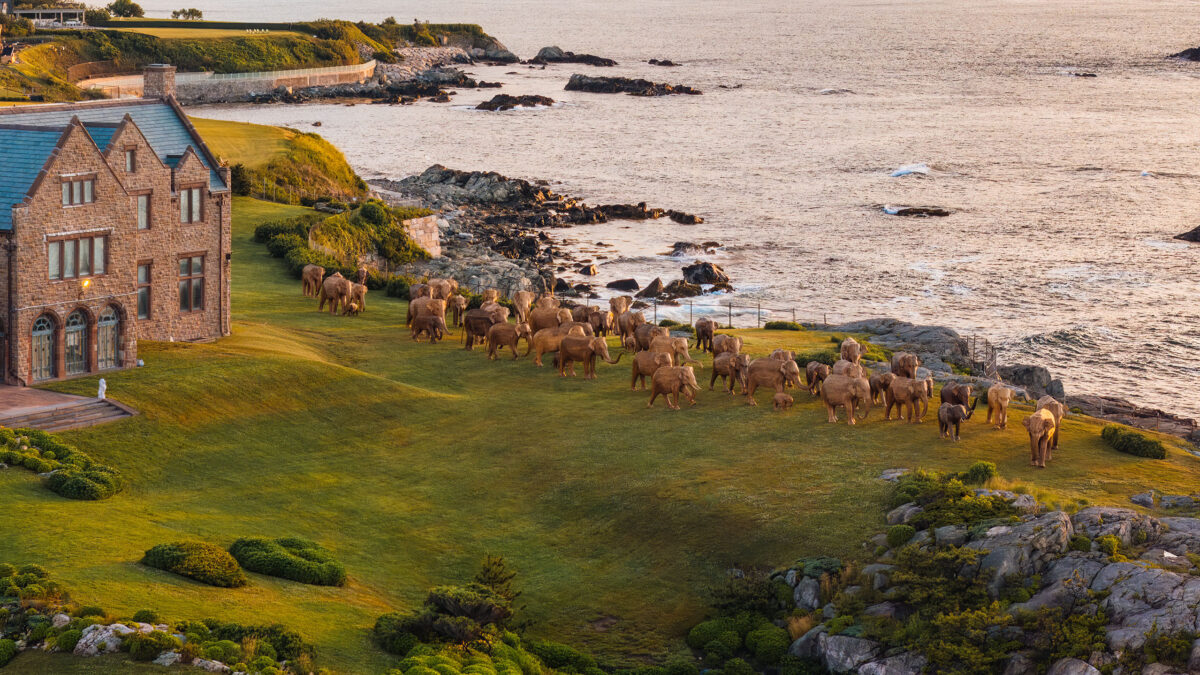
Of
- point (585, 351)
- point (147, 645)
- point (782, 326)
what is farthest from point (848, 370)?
point (147, 645)

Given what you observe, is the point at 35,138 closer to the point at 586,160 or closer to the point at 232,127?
Answer: the point at 232,127

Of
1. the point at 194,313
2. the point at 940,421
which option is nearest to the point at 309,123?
the point at 194,313

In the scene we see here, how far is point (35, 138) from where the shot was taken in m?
52.8

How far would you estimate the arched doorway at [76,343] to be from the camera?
52.5m

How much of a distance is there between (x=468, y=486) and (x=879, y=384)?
56.0 ft

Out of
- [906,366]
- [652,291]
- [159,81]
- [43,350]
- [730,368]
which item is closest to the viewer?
[43,350]

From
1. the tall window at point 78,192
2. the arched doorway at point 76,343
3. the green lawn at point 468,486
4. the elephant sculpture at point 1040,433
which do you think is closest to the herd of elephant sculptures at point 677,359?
the elephant sculpture at point 1040,433

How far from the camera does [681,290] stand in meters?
98.0

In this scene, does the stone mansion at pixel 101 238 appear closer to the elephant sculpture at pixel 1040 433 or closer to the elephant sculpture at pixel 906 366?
the elephant sculpture at pixel 906 366

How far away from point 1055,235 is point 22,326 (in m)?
98.3

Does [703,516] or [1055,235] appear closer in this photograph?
[703,516]

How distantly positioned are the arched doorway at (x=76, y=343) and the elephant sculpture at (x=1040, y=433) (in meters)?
35.6

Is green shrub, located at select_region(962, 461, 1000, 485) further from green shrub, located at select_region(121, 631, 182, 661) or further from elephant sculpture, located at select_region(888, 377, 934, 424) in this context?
green shrub, located at select_region(121, 631, 182, 661)

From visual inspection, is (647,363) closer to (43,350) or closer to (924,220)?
(43,350)
